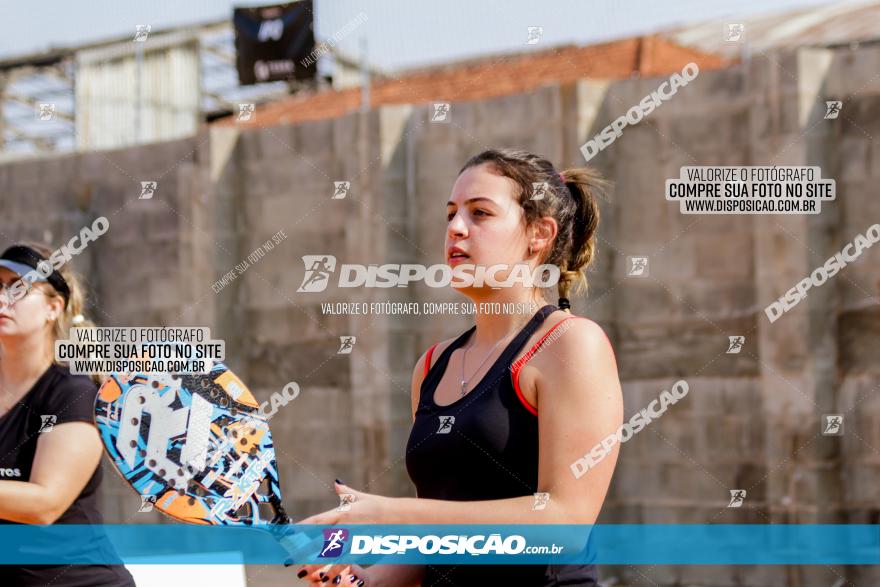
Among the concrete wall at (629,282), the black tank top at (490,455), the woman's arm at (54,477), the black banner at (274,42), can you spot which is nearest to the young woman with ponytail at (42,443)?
the woman's arm at (54,477)

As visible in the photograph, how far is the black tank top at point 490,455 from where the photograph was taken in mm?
2832

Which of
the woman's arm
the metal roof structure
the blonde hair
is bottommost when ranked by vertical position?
the woman's arm

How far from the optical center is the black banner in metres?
11.2

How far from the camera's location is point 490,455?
285 centimetres

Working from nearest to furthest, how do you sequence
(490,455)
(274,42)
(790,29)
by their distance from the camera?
(490,455) → (274,42) → (790,29)

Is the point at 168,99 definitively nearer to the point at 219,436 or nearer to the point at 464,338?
the point at 219,436

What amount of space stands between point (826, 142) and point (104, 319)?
22.5 ft

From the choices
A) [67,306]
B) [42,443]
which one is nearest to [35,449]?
[42,443]

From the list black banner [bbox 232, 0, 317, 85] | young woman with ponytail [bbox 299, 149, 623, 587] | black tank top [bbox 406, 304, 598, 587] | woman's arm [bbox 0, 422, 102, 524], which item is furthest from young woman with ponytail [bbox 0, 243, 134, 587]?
black banner [bbox 232, 0, 317, 85]

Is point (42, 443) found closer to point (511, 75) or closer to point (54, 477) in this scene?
point (54, 477)

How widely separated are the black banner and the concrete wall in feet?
2.78

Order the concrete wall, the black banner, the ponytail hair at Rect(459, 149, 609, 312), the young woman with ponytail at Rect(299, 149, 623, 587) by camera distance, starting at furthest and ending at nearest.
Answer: the black banner, the concrete wall, the ponytail hair at Rect(459, 149, 609, 312), the young woman with ponytail at Rect(299, 149, 623, 587)

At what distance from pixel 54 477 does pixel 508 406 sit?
69.1 inches

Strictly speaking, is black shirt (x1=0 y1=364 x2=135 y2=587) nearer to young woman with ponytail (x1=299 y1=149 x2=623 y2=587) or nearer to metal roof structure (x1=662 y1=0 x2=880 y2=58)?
young woman with ponytail (x1=299 y1=149 x2=623 y2=587)
